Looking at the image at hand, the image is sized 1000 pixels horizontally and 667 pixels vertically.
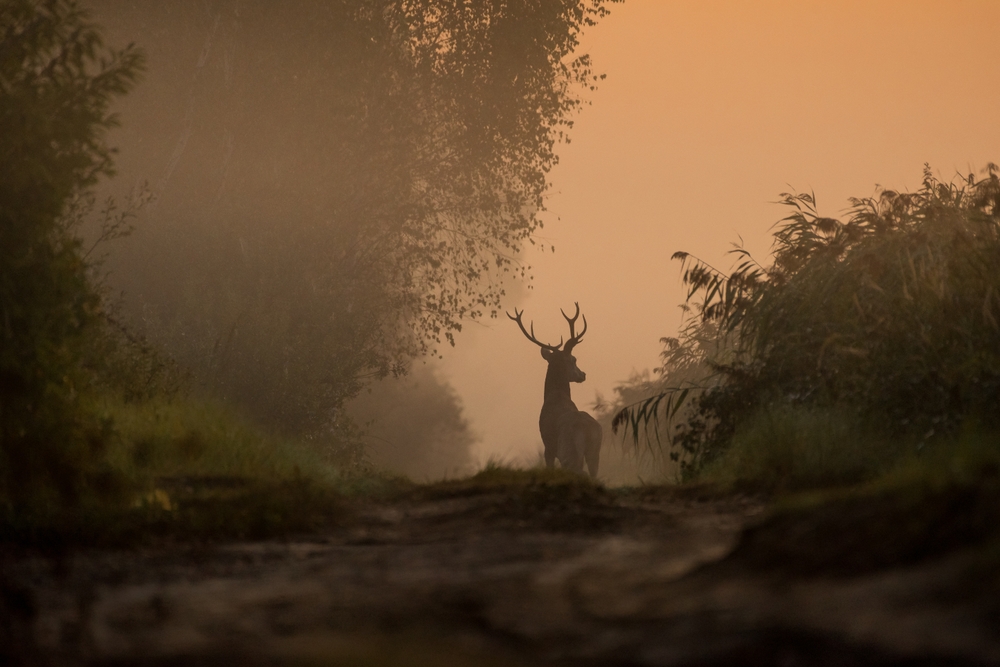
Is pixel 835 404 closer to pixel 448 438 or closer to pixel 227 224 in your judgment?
pixel 227 224

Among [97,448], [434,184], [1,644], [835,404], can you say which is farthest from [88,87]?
[434,184]

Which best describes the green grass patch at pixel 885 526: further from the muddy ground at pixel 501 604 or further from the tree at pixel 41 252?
the tree at pixel 41 252

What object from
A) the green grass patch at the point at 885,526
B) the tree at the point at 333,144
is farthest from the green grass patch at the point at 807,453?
the tree at the point at 333,144

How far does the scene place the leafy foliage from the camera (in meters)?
6.95

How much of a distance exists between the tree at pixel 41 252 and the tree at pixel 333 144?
1022 cm

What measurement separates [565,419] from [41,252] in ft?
31.4

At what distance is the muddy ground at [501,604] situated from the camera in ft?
7.81

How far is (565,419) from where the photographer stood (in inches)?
562

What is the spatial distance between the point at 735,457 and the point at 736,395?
1526mm

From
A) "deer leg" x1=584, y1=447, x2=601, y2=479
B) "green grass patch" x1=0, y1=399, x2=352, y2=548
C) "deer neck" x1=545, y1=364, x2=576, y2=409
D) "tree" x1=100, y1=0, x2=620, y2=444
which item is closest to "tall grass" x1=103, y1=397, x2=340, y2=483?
"green grass patch" x1=0, y1=399, x2=352, y2=548

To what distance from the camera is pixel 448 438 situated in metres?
39.6

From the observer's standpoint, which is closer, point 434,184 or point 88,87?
point 88,87

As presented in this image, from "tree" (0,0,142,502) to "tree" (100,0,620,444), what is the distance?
402 inches

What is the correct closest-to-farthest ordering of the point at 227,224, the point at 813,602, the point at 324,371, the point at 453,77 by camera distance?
the point at 813,602, the point at 324,371, the point at 227,224, the point at 453,77
